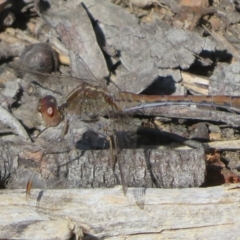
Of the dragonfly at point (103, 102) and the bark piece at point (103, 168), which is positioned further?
the dragonfly at point (103, 102)

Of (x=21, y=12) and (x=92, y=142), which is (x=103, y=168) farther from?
(x=21, y=12)

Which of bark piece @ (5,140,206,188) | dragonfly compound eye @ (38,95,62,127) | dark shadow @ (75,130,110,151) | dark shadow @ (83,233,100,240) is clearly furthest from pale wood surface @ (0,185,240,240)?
dragonfly compound eye @ (38,95,62,127)

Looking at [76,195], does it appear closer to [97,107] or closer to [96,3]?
[97,107]

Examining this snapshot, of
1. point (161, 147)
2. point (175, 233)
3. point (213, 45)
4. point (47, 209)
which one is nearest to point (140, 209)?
point (175, 233)

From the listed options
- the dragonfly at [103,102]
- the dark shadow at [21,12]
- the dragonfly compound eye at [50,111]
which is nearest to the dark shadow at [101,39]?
the dragonfly at [103,102]

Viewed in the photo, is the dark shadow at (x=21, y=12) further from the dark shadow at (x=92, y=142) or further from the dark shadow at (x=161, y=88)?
the dark shadow at (x=92, y=142)

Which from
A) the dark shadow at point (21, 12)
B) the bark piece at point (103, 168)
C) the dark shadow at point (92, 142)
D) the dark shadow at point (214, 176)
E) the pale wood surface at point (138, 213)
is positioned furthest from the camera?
the dark shadow at point (21, 12)
